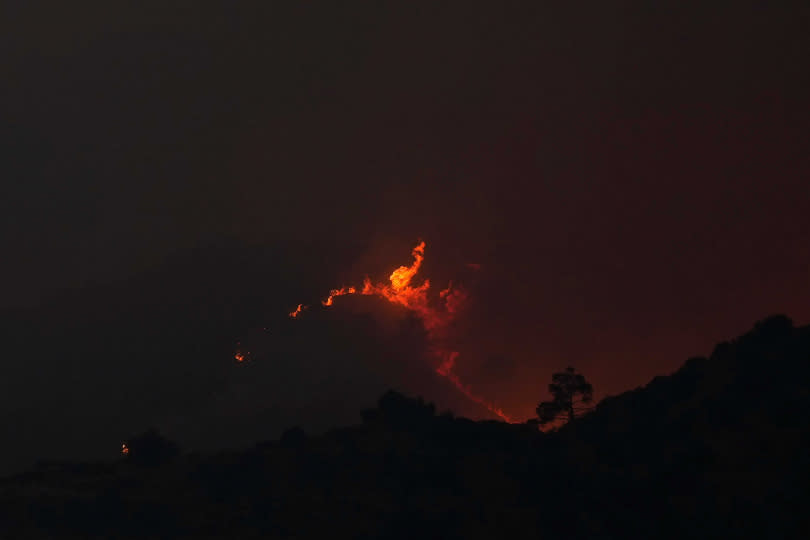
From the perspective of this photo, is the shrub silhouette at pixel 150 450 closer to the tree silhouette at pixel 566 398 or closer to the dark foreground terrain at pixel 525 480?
the dark foreground terrain at pixel 525 480

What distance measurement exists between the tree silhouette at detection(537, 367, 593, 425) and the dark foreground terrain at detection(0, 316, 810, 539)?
9.70 metres

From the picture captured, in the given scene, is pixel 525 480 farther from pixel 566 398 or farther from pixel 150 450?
pixel 150 450

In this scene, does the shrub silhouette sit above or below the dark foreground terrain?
above

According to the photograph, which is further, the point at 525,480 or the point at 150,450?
the point at 150,450

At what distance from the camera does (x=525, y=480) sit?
5888 cm

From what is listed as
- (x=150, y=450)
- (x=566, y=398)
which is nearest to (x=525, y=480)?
(x=566, y=398)

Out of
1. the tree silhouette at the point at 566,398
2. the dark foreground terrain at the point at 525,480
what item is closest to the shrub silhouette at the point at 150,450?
the dark foreground terrain at the point at 525,480

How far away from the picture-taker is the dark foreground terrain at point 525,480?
49.3 m

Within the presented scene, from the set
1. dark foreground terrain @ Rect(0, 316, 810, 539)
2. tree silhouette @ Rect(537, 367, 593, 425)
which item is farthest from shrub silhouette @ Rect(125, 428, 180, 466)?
tree silhouette @ Rect(537, 367, 593, 425)

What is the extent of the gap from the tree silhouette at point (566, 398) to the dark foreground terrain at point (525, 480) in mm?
9704

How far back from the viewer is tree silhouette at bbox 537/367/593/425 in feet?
A: 269

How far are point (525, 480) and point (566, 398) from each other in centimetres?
2482

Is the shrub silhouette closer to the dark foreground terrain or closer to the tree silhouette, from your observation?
the dark foreground terrain

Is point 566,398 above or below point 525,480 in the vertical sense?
above
